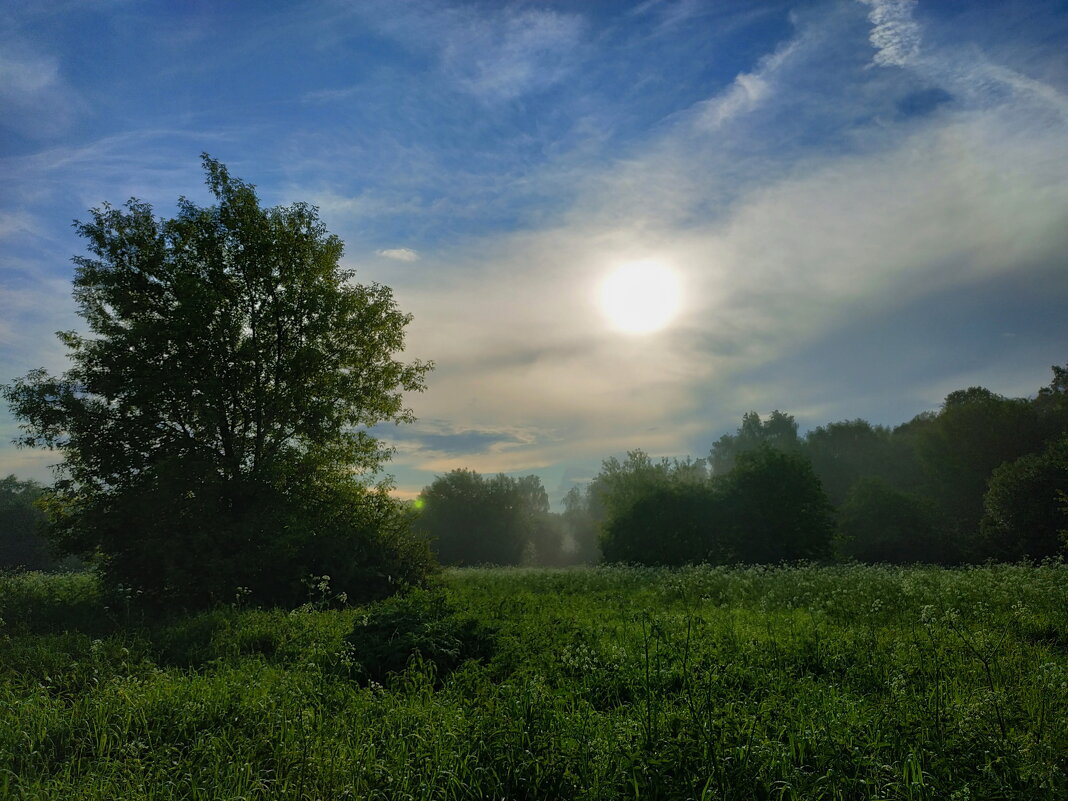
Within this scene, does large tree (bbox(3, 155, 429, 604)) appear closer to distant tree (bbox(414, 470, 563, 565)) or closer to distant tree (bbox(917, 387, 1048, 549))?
distant tree (bbox(917, 387, 1048, 549))

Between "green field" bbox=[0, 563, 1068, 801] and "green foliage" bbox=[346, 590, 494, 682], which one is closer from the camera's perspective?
"green field" bbox=[0, 563, 1068, 801]

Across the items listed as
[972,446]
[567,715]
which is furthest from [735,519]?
[567,715]

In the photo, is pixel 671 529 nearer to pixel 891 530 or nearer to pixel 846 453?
pixel 891 530

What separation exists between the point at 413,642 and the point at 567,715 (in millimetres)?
3482

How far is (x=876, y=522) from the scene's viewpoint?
137 feet

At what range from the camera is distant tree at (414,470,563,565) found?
67.2m

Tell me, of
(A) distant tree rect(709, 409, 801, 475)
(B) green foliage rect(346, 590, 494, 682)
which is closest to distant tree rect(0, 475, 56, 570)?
(B) green foliage rect(346, 590, 494, 682)

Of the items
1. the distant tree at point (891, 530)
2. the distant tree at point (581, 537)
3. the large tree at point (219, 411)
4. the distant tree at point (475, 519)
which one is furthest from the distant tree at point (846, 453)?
the large tree at point (219, 411)

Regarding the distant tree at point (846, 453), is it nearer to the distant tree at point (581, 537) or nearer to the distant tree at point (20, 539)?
the distant tree at point (581, 537)

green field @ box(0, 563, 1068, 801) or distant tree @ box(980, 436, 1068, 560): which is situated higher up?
green field @ box(0, 563, 1068, 801)

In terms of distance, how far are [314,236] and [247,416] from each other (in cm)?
749

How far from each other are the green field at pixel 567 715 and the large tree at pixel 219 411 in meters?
7.22

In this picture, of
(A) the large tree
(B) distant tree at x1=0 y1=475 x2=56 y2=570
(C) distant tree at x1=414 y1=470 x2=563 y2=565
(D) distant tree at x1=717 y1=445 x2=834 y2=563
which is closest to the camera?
(A) the large tree

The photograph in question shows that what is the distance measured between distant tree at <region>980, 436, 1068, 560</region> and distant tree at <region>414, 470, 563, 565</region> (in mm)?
47998
